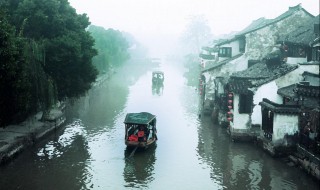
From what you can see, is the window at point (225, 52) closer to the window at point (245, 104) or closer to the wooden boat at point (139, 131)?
the window at point (245, 104)

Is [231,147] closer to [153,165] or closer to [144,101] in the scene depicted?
[153,165]

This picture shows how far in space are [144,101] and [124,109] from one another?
279 inches

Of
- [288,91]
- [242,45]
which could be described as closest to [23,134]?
[288,91]

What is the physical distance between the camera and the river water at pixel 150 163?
75.8ft

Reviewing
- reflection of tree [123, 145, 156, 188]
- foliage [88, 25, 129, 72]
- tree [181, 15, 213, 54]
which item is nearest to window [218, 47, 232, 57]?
reflection of tree [123, 145, 156, 188]

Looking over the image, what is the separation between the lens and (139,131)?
2934cm

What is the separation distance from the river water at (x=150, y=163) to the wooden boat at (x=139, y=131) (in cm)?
103

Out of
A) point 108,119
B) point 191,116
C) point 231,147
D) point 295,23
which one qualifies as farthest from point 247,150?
point 295,23

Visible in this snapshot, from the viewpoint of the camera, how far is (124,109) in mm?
48312

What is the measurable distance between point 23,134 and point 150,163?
11.1 meters

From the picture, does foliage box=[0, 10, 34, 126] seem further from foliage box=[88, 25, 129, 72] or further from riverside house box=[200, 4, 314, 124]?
foliage box=[88, 25, 129, 72]

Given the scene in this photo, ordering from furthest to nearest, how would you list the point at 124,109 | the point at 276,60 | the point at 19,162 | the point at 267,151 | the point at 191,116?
1. the point at 124,109
2. the point at 191,116
3. the point at 276,60
4. the point at 267,151
5. the point at 19,162

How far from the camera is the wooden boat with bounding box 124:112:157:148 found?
28422mm

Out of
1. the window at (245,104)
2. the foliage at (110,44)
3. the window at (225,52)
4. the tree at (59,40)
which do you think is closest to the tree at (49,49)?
the tree at (59,40)
